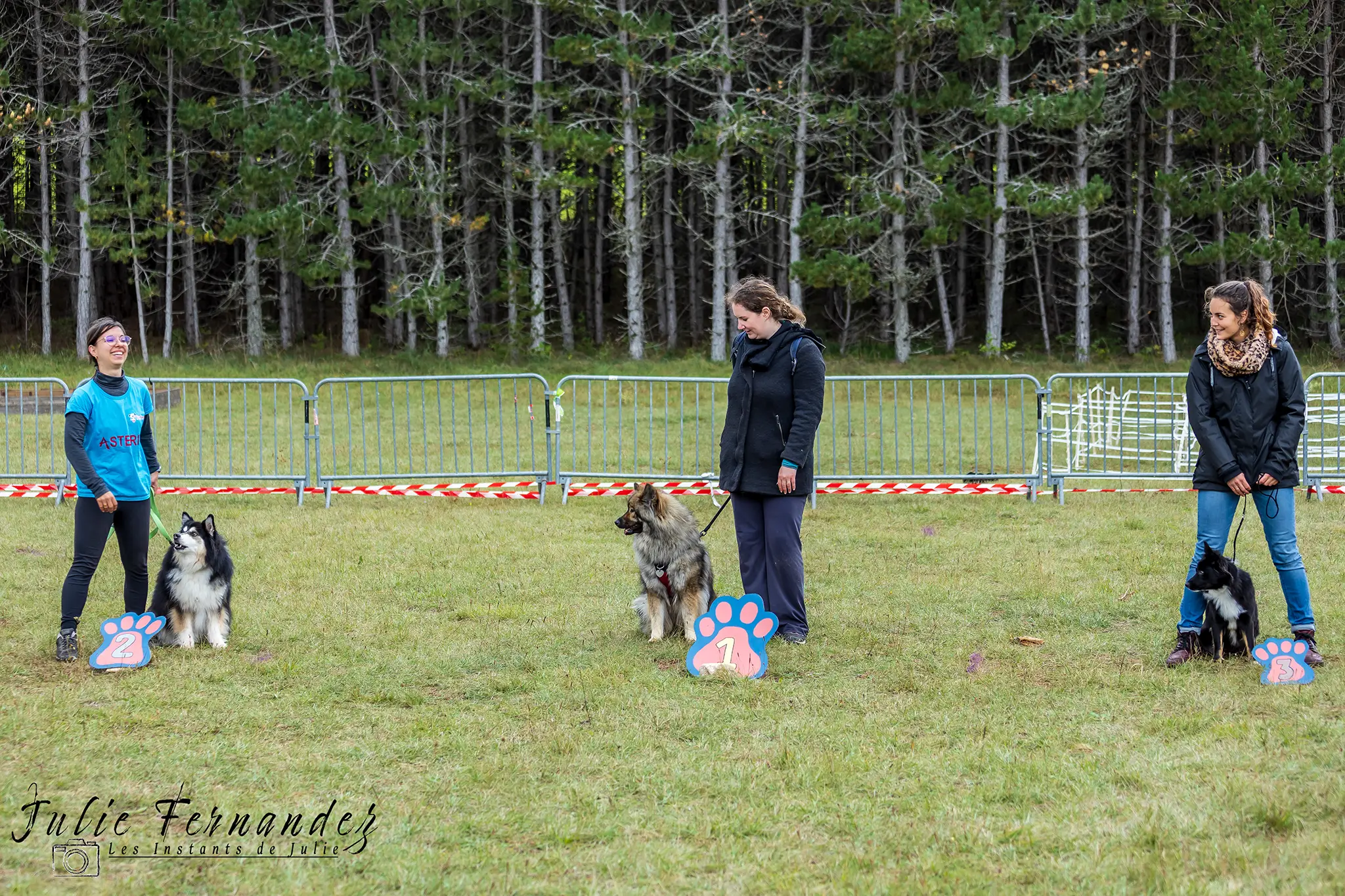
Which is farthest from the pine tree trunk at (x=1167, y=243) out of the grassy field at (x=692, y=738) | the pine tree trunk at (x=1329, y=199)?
the grassy field at (x=692, y=738)

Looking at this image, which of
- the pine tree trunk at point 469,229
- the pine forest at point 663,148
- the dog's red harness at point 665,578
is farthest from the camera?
the pine tree trunk at point 469,229

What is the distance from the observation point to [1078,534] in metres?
9.88

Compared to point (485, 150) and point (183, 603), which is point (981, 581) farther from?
point (485, 150)

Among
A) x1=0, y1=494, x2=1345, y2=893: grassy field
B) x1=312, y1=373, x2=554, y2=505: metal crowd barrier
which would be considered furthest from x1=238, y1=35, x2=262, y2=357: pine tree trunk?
x1=0, y1=494, x2=1345, y2=893: grassy field

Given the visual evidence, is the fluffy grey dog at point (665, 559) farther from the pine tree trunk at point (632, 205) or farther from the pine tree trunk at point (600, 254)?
the pine tree trunk at point (600, 254)

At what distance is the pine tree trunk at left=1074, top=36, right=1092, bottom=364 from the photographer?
2559cm

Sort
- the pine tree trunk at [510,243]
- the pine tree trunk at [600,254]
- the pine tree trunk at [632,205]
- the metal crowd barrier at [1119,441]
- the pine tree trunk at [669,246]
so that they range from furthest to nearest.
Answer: the pine tree trunk at [600,254], the pine tree trunk at [669,246], the pine tree trunk at [510,243], the pine tree trunk at [632,205], the metal crowd barrier at [1119,441]

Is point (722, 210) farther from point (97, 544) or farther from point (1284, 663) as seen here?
point (1284, 663)

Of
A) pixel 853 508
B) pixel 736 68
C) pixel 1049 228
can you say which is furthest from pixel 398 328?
pixel 853 508

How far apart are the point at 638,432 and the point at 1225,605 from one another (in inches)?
473

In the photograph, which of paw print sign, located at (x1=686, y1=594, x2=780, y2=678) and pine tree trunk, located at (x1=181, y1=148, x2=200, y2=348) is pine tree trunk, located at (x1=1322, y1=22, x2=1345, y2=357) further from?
pine tree trunk, located at (x1=181, y1=148, x2=200, y2=348)

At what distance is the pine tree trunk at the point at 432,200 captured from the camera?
25.9 metres

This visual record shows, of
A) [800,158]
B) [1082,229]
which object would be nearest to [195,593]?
[800,158]
